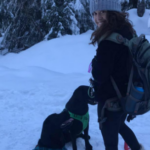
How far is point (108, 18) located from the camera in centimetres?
155

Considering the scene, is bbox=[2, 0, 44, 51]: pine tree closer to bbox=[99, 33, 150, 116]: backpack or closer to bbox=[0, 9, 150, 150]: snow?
bbox=[0, 9, 150, 150]: snow

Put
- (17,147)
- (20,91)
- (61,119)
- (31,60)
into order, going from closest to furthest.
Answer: (61,119) < (17,147) < (20,91) < (31,60)

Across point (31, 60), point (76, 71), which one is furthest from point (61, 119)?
point (31, 60)

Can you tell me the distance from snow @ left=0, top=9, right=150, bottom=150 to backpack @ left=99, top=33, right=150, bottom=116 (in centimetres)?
126

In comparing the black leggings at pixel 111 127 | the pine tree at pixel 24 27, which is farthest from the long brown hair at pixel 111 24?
the pine tree at pixel 24 27

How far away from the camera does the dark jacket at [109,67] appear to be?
147 centimetres

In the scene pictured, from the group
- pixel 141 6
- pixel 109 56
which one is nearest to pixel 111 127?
pixel 109 56

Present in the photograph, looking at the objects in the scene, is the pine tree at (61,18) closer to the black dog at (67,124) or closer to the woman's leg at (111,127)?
the black dog at (67,124)

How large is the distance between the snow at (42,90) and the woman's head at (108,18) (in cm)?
166

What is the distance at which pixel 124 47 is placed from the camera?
1498mm

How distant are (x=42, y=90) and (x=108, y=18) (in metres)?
3.01

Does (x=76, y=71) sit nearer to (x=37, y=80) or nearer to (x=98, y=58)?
(x=37, y=80)

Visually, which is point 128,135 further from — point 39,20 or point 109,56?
point 39,20

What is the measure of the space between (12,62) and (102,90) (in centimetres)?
566
